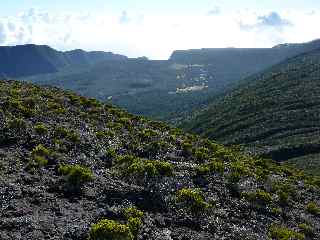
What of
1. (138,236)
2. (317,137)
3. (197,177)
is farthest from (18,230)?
(317,137)

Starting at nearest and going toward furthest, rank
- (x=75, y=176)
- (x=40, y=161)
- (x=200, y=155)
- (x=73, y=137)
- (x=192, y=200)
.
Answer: (x=75, y=176)
(x=192, y=200)
(x=40, y=161)
(x=73, y=137)
(x=200, y=155)

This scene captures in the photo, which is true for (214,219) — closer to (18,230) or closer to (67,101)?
(18,230)

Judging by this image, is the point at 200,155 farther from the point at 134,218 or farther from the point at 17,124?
the point at 134,218

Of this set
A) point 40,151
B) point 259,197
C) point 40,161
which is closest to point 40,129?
point 40,151

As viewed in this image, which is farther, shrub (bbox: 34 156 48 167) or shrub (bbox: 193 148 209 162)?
shrub (bbox: 193 148 209 162)

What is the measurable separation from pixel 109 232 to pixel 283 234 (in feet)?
42.8

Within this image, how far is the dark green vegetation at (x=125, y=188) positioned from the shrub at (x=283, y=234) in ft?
0.28

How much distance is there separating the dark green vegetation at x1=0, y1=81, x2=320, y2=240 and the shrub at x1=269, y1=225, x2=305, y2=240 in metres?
0.09

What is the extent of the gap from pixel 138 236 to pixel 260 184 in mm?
18835

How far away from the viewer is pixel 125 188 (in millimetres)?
32438

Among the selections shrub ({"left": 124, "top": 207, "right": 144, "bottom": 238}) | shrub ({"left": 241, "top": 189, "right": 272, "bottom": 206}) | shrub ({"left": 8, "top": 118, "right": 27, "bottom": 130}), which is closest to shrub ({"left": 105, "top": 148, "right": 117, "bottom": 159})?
shrub ({"left": 8, "top": 118, "right": 27, "bottom": 130})

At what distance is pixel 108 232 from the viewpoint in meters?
23.8

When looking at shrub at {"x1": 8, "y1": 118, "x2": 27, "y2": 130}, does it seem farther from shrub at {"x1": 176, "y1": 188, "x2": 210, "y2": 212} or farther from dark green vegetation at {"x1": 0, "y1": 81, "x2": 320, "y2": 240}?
shrub at {"x1": 176, "y1": 188, "x2": 210, "y2": 212}

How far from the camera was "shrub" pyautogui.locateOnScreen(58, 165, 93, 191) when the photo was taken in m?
31.0
